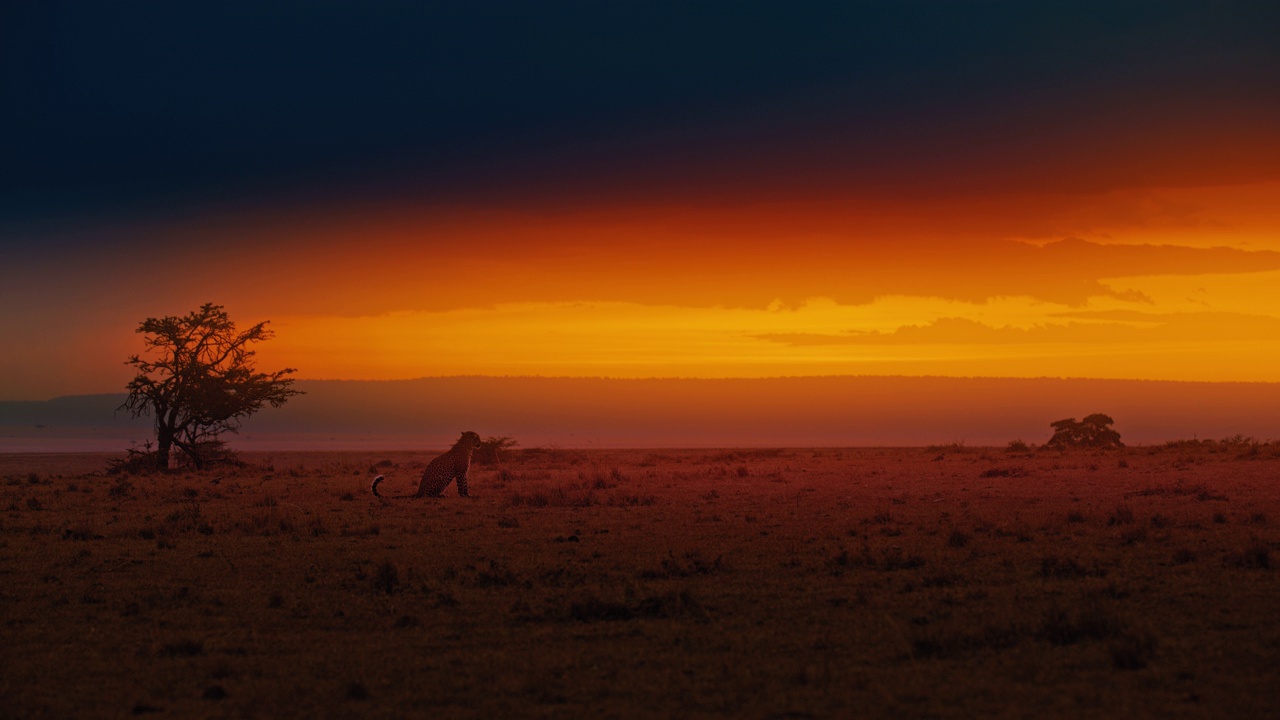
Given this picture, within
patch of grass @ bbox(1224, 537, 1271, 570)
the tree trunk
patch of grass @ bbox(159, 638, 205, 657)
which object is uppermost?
the tree trunk

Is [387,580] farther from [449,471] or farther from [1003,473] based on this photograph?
[1003,473]

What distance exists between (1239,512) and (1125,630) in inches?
467

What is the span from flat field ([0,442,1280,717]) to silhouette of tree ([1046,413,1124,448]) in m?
32.9

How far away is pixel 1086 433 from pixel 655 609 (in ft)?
167

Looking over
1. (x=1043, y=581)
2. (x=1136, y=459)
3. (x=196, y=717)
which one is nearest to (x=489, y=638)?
(x=196, y=717)

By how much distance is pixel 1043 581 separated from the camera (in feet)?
42.1

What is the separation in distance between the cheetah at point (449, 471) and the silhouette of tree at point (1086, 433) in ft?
122

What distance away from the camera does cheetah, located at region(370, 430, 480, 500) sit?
27031mm

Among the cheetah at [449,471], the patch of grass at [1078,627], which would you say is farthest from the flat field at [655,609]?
the cheetah at [449,471]

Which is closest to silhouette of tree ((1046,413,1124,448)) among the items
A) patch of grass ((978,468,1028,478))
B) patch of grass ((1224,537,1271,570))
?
patch of grass ((978,468,1028,478))

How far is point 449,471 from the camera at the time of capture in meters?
27.4

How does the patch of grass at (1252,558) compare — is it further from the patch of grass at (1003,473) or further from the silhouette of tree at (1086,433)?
the silhouette of tree at (1086,433)

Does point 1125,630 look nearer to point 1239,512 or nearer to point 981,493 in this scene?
point 1239,512

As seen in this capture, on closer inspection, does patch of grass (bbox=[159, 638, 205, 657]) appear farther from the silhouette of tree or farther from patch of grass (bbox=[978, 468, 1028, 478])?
the silhouette of tree
